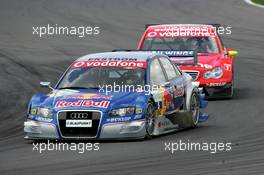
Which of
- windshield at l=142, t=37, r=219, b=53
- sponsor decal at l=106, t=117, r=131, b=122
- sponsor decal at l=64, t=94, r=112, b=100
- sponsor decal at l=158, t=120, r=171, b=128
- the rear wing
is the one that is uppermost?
windshield at l=142, t=37, r=219, b=53

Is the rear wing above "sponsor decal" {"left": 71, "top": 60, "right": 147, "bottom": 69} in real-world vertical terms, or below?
below

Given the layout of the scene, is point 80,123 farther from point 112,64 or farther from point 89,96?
point 112,64

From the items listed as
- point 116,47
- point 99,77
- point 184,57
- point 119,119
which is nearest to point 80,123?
point 119,119

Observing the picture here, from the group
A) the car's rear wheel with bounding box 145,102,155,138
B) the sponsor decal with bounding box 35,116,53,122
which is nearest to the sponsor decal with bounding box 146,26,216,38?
the car's rear wheel with bounding box 145,102,155,138

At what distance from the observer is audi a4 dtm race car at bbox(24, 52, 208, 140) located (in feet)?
46.7

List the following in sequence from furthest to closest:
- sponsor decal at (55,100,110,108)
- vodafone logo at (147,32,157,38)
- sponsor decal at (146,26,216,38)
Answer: vodafone logo at (147,32,157,38), sponsor decal at (146,26,216,38), sponsor decal at (55,100,110,108)

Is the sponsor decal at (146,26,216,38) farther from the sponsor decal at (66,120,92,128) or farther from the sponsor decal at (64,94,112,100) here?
the sponsor decal at (66,120,92,128)

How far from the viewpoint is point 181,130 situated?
15945 mm

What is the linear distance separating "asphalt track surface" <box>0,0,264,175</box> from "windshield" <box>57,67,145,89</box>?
0.95 meters

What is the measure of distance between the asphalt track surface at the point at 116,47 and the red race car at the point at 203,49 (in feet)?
1.58

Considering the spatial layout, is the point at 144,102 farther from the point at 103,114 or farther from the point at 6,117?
the point at 6,117

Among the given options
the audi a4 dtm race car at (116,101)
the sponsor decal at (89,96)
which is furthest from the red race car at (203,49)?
the sponsor decal at (89,96)

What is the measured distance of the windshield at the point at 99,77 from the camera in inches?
598
